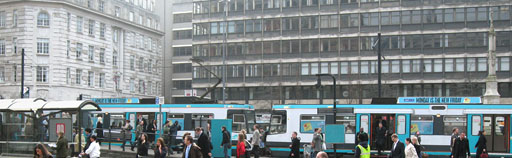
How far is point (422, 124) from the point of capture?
90.2 ft

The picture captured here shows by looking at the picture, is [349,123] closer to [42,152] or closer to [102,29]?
[42,152]

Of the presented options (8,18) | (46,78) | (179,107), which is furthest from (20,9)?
(179,107)

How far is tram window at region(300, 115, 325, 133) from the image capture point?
95.5 feet

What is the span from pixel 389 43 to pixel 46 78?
34.0 metres

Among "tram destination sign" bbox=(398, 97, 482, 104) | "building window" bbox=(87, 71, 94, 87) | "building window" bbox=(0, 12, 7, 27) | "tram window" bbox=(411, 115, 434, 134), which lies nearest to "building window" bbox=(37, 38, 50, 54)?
"building window" bbox=(0, 12, 7, 27)

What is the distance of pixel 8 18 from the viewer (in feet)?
202

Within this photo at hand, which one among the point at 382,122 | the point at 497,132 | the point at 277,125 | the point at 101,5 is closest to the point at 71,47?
the point at 101,5

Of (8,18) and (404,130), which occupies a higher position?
(8,18)

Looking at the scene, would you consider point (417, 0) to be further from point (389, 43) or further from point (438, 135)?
point (438, 135)

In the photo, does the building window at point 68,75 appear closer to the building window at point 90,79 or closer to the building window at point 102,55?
the building window at point 90,79

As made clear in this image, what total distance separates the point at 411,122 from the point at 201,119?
10295 mm

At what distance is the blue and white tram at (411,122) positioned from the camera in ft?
85.9

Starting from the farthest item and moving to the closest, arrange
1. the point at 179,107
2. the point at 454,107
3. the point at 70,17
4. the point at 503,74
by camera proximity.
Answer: the point at 70,17
the point at 503,74
the point at 179,107
the point at 454,107

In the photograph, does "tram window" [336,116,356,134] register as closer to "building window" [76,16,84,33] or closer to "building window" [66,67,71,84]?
"building window" [66,67,71,84]
